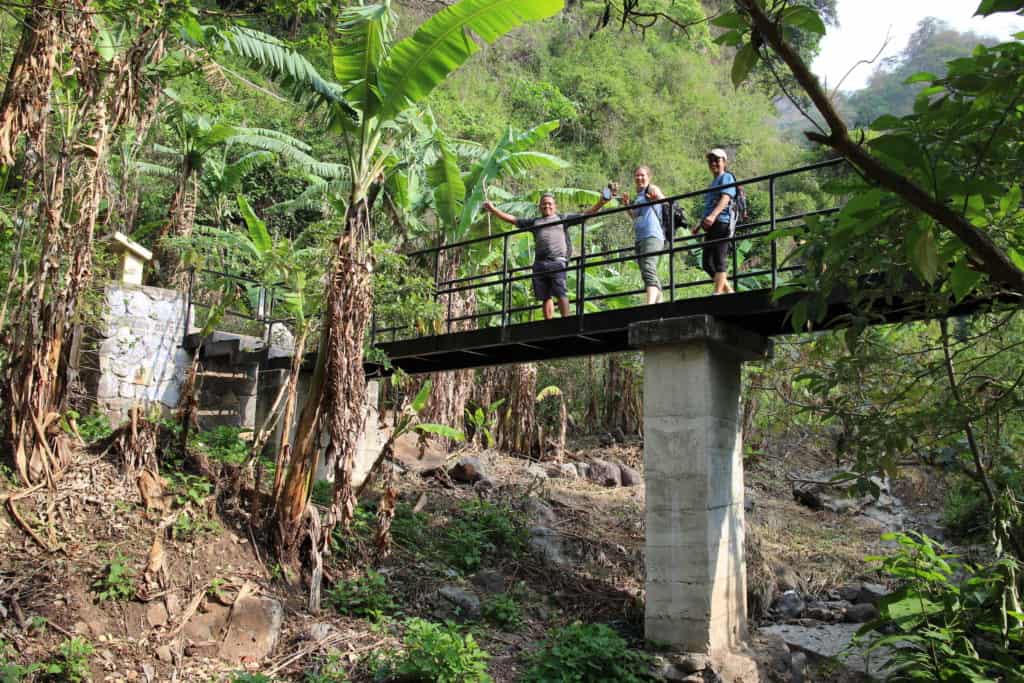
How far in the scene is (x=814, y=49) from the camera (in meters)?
31.8

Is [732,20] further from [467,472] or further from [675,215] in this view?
[467,472]

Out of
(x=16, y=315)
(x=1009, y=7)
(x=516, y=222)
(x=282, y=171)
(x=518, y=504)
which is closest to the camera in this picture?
(x=1009, y=7)

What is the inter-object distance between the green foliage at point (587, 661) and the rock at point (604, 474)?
6429 millimetres

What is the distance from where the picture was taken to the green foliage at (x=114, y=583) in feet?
23.6

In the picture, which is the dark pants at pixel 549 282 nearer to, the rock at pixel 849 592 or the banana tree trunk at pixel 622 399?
the rock at pixel 849 592

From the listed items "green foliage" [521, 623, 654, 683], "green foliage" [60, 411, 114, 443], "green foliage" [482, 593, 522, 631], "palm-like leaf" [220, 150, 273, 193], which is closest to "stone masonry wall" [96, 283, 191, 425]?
"green foliage" [60, 411, 114, 443]

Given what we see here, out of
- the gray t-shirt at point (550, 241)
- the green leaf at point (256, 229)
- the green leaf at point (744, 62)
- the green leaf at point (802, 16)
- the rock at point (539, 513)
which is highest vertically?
the green leaf at point (256, 229)

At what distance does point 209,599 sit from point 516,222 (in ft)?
17.1

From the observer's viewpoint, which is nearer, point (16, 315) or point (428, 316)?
point (16, 315)

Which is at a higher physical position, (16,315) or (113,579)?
(16,315)

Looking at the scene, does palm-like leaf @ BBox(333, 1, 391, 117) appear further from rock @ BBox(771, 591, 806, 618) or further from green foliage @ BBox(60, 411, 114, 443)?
rock @ BBox(771, 591, 806, 618)

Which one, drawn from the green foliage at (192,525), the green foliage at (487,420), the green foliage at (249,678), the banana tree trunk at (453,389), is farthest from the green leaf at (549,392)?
the green foliage at (249,678)

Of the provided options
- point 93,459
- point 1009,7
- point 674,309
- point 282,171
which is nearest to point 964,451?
point 674,309

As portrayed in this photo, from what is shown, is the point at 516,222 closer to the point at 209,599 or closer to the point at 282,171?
the point at 209,599
